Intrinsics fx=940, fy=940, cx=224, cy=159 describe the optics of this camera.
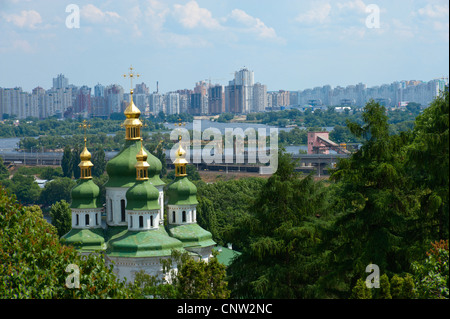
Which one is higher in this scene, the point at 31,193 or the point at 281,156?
the point at 281,156

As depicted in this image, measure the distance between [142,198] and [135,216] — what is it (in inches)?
19.7

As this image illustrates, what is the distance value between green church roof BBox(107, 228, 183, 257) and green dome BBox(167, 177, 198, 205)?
85.8 inches

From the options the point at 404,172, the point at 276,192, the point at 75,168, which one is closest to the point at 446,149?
the point at 404,172

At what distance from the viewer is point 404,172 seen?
17.7 meters

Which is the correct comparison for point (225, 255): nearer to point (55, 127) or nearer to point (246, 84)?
point (55, 127)

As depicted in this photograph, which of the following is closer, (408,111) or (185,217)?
(185,217)

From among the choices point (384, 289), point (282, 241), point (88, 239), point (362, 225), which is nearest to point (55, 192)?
point (88, 239)

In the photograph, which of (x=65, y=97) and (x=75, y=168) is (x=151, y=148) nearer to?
(x=75, y=168)

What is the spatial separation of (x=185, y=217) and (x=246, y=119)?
452ft

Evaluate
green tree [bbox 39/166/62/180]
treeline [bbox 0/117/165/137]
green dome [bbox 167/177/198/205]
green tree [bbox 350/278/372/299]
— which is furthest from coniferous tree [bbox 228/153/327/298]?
treeline [bbox 0/117/165/137]

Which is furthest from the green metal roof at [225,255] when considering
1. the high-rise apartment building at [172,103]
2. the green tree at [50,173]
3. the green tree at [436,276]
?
the high-rise apartment building at [172,103]

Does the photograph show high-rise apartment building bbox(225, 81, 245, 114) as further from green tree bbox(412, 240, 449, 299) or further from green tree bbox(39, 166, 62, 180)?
green tree bbox(412, 240, 449, 299)

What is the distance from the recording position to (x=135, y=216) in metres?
24.4

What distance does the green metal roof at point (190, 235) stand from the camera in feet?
84.7
